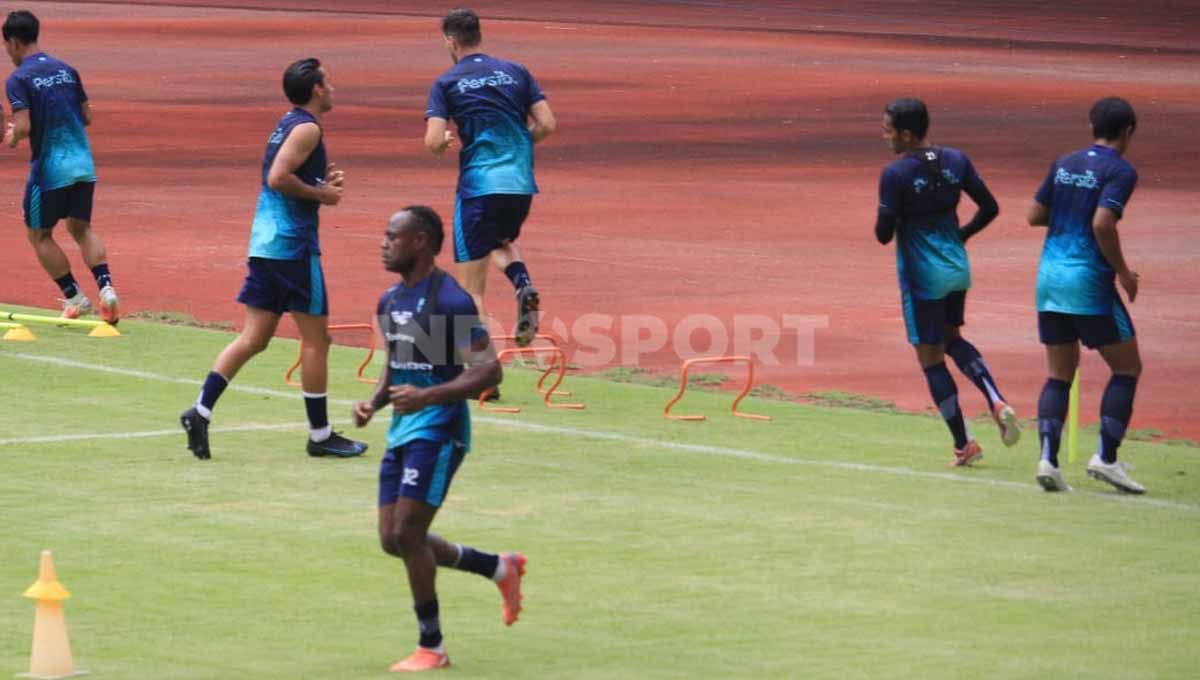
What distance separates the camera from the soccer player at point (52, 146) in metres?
17.2

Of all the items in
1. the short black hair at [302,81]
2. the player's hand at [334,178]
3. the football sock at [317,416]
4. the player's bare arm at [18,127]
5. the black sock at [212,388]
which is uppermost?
the short black hair at [302,81]

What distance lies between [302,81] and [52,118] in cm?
529

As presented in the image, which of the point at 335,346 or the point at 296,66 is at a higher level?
the point at 296,66

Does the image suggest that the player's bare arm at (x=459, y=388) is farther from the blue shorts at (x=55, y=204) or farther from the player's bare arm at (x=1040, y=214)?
the blue shorts at (x=55, y=204)

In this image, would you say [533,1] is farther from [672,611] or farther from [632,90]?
[672,611]

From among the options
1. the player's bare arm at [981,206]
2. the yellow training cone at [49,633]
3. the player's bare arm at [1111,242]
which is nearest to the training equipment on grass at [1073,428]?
the player's bare arm at [981,206]

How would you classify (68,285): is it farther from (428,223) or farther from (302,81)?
(428,223)

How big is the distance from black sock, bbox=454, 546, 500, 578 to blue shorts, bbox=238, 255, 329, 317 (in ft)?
13.7

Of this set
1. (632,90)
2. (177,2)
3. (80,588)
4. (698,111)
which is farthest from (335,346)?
(177,2)

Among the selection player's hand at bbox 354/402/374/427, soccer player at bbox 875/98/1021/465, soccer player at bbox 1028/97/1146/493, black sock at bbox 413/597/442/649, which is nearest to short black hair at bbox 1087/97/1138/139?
soccer player at bbox 1028/97/1146/493

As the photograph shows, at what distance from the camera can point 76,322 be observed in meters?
17.3

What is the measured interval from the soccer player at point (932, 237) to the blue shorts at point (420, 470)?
14.4 feet

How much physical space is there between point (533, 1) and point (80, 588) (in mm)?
54330

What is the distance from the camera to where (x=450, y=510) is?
1155 centimetres
